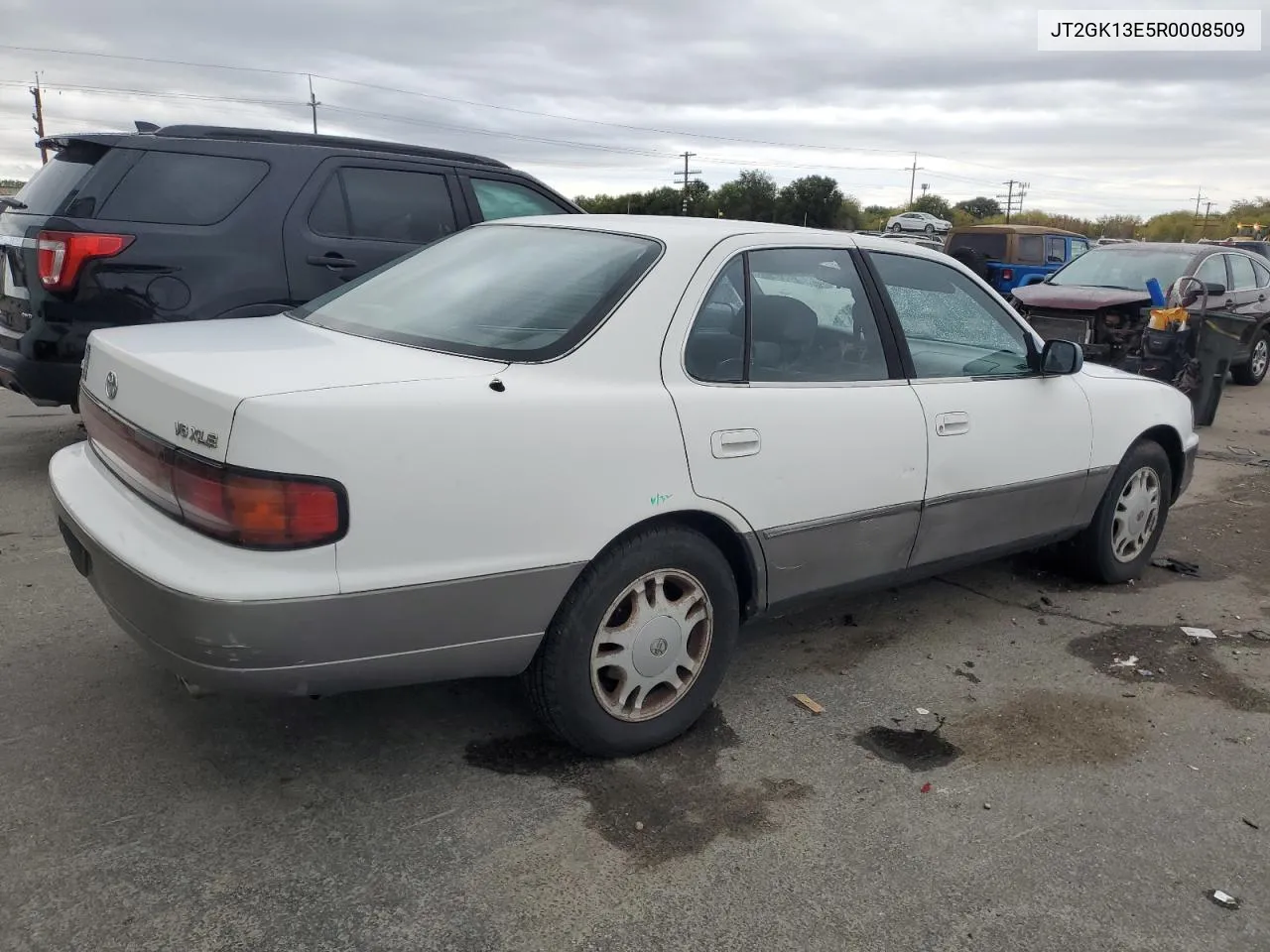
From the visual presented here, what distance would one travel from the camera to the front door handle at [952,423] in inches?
149

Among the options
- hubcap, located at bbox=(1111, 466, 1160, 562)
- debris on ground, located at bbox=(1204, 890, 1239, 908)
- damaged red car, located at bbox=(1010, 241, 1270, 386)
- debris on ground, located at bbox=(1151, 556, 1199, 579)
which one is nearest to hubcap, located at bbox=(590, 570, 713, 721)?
debris on ground, located at bbox=(1204, 890, 1239, 908)

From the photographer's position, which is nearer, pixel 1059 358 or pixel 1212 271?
pixel 1059 358

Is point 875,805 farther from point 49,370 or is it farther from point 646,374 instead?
point 49,370

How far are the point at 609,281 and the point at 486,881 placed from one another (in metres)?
1.68

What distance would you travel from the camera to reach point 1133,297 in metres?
10.2

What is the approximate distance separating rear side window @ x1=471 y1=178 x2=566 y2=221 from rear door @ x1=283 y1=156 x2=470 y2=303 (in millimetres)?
188

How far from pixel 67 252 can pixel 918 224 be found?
48082mm

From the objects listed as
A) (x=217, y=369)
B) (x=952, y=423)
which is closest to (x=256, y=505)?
(x=217, y=369)

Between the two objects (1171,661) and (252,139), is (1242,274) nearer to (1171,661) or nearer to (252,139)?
(1171,661)

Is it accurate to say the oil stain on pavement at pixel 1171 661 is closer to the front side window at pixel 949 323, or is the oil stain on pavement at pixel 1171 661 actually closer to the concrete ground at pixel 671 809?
the concrete ground at pixel 671 809

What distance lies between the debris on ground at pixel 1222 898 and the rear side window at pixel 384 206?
5.07 meters

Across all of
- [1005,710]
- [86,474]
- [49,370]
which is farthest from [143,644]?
[49,370]

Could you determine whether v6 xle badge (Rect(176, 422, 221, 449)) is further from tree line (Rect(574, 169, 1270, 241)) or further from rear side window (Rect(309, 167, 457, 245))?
tree line (Rect(574, 169, 1270, 241))

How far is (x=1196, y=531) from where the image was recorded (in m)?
6.13
